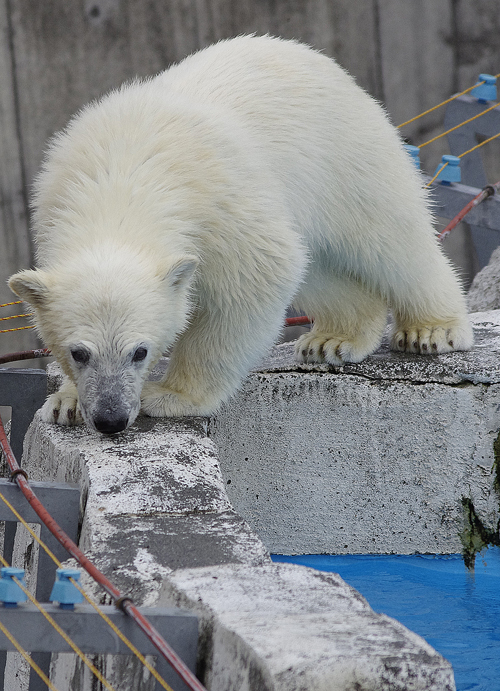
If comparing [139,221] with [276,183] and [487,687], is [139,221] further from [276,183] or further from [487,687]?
[487,687]

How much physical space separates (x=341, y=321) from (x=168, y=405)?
84 cm

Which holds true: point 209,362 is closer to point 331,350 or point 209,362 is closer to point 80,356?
point 80,356

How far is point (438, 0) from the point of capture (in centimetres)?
614

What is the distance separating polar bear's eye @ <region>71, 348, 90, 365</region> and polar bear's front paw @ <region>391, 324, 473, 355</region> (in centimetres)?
148

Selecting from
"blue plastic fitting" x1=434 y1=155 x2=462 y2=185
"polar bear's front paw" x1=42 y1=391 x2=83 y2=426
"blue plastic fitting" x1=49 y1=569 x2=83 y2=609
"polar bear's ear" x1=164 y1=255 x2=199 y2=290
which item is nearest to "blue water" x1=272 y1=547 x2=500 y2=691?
"polar bear's front paw" x1=42 y1=391 x2=83 y2=426

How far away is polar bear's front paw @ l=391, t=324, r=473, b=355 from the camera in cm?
325

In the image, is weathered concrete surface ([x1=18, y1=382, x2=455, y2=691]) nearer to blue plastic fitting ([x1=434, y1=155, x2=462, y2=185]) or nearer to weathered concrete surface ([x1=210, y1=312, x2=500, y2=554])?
weathered concrete surface ([x1=210, y1=312, x2=500, y2=554])

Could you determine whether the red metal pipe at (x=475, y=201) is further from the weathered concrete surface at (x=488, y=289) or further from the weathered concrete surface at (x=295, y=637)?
the weathered concrete surface at (x=295, y=637)

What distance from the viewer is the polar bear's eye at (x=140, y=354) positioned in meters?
2.21

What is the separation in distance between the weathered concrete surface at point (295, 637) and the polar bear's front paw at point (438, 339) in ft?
5.80

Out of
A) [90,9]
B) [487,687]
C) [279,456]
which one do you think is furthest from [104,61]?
[487,687]

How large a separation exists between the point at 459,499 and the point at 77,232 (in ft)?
5.64

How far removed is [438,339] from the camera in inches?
128

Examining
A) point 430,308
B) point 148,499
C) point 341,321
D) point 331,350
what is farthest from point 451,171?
point 148,499
